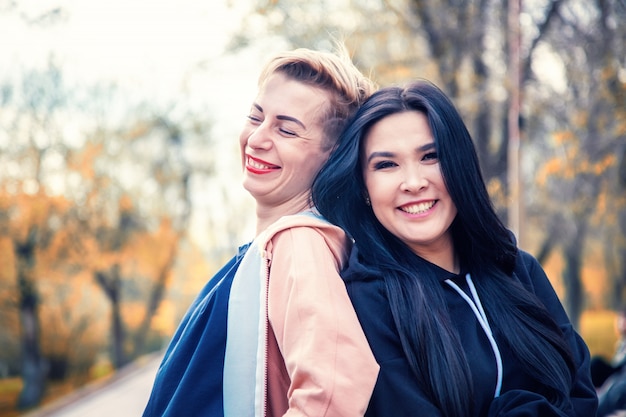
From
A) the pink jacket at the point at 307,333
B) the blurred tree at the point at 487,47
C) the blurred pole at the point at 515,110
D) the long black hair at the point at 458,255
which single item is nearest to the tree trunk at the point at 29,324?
the blurred tree at the point at 487,47

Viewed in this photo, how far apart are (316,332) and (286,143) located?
759 mm

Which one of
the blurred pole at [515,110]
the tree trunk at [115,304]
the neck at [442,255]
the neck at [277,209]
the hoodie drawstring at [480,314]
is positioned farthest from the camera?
the tree trunk at [115,304]

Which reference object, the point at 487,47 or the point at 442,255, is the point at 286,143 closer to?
the point at 442,255

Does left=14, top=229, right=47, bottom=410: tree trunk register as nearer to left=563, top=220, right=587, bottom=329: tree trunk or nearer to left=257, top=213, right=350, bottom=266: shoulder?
left=563, top=220, right=587, bottom=329: tree trunk

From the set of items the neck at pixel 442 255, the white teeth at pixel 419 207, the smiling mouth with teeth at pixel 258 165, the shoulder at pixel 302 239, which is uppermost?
the smiling mouth with teeth at pixel 258 165

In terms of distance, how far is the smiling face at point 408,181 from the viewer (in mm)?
2225

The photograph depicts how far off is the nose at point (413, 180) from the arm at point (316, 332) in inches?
12.4

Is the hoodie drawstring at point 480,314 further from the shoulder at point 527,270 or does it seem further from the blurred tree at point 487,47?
the blurred tree at point 487,47

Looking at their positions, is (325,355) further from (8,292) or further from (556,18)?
(8,292)

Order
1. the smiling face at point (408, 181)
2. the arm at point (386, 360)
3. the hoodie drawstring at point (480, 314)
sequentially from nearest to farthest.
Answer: the arm at point (386, 360) < the hoodie drawstring at point (480, 314) < the smiling face at point (408, 181)

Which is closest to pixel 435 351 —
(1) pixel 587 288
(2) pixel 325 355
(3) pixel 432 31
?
(2) pixel 325 355

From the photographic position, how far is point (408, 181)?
2.20m

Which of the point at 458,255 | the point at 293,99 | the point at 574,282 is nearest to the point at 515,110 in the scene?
the point at 458,255

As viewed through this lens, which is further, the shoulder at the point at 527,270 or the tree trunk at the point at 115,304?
the tree trunk at the point at 115,304
